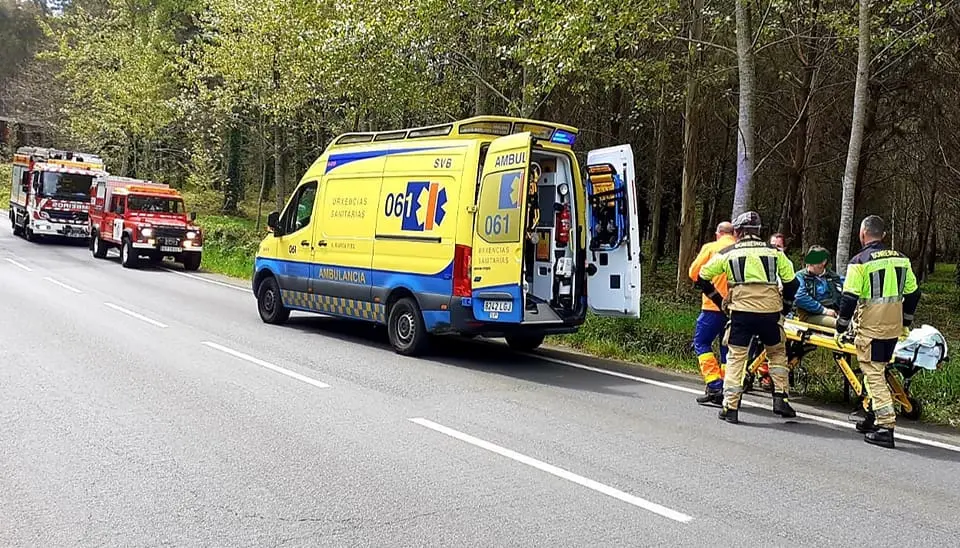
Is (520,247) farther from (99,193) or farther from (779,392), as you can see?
(99,193)

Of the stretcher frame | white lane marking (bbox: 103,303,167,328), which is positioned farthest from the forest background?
white lane marking (bbox: 103,303,167,328)

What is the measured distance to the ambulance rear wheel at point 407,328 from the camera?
10719mm

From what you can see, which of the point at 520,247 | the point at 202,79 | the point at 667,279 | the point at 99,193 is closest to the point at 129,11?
the point at 202,79

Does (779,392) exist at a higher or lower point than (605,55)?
lower

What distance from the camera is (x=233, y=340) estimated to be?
11703 millimetres

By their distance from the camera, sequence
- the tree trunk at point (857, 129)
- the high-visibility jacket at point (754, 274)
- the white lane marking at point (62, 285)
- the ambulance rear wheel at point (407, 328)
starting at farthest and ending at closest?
the white lane marking at point (62, 285)
the tree trunk at point (857, 129)
the ambulance rear wheel at point (407, 328)
the high-visibility jacket at point (754, 274)

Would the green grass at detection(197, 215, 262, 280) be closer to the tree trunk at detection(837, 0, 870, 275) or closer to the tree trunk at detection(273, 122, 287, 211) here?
the tree trunk at detection(273, 122, 287, 211)

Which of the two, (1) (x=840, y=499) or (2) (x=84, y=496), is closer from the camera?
(2) (x=84, y=496)

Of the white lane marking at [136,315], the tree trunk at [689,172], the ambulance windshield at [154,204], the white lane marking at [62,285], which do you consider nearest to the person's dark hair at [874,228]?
the white lane marking at [136,315]

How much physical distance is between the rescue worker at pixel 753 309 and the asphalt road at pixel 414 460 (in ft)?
1.09

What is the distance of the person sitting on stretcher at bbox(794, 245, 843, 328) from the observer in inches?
356

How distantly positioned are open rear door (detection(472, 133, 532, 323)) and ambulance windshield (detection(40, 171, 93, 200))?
24112 mm

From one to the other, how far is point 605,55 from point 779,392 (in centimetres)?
1111

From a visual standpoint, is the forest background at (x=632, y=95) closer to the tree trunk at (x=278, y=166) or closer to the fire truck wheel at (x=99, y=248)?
the tree trunk at (x=278, y=166)
